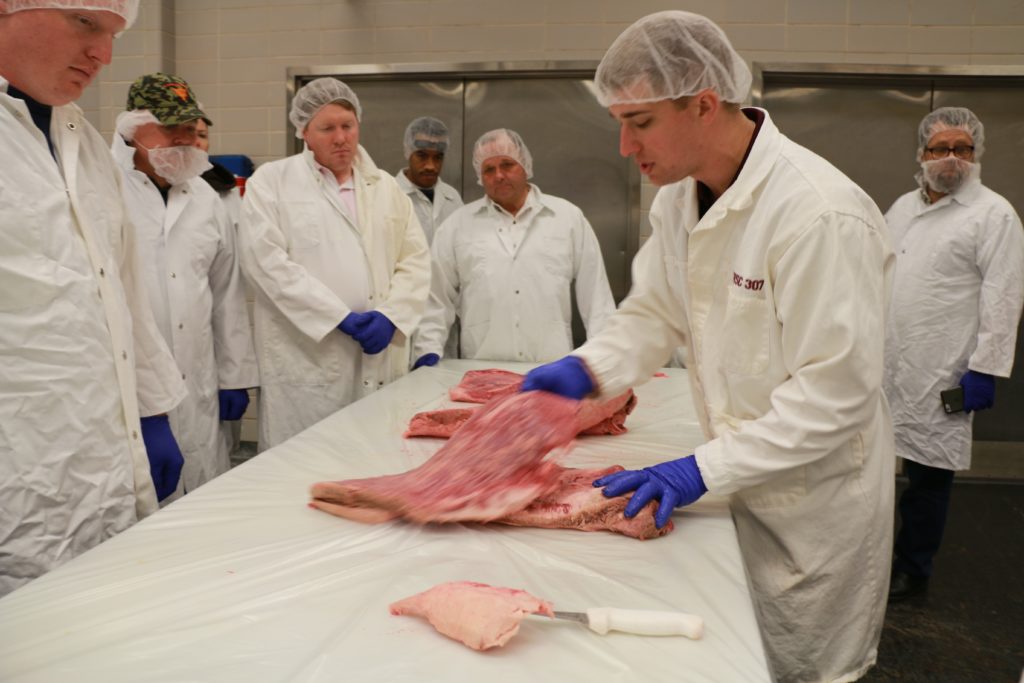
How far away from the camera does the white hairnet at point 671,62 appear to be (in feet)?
5.66

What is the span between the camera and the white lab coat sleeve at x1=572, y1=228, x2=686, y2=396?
2.15 metres

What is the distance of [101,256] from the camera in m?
1.90

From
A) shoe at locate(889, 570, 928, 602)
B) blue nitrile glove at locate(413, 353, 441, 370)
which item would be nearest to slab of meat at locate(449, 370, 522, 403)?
blue nitrile glove at locate(413, 353, 441, 370)

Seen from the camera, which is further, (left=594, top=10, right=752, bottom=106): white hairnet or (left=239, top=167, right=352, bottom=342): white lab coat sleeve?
(left=239, top=167, right=352, bottom=342): white lab coat sleeve

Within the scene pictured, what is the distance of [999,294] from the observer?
359 cm

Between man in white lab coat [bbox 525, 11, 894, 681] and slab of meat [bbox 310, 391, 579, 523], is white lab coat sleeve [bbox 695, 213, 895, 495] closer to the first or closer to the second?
man in white lab coat [bbox 525, 11, 894, 681]

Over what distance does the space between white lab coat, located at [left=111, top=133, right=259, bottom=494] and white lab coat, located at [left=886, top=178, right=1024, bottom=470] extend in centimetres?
297

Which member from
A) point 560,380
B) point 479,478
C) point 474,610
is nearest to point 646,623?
point 474,610

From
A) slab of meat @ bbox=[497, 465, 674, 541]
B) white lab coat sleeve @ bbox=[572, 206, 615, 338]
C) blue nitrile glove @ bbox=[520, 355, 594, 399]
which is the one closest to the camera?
slab of meat @ bbox=[497, 465, 674, 541]

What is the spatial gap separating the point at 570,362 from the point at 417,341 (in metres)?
1.95

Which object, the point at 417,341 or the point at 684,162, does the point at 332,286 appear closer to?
the point at 417,341

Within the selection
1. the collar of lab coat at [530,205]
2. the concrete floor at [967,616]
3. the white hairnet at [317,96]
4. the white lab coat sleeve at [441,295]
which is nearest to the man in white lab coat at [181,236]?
the white hairnet at [317,96]

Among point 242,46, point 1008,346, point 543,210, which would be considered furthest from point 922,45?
point 242,46

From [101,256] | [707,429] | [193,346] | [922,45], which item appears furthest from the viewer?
[922,45]
